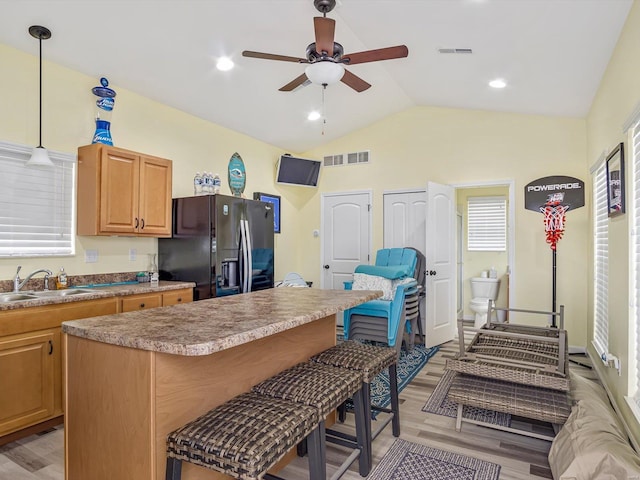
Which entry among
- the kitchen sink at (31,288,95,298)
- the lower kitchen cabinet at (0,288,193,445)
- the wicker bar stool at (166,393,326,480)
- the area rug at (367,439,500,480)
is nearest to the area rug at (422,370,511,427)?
the area rug at (367,439,500,480)

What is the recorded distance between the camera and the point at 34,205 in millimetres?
3209

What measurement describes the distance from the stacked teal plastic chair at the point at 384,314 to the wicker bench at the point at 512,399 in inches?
56.4

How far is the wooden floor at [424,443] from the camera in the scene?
2271mm

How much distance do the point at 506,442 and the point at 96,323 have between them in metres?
2.53

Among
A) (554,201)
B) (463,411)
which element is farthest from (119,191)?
(554,201)

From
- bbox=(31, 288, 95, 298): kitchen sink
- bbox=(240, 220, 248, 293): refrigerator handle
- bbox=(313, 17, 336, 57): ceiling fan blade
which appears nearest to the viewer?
bbox=(313, 17, 336, 57): ceiling fan blade

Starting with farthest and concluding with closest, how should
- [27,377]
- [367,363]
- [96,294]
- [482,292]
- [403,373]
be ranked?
[482,292] < [403,373] < [96,294] < [27,377] < [367,363]

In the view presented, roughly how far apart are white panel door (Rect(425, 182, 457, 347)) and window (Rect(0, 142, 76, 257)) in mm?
3767

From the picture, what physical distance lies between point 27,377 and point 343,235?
4261 millimetres

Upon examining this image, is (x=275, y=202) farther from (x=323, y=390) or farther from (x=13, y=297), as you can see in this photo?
(x=323, y=390)

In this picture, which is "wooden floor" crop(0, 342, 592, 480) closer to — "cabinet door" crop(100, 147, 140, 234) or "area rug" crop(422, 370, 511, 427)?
"area rug" crop(422, 370, 511, 427)

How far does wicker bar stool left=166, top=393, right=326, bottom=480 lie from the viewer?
4.37 ft

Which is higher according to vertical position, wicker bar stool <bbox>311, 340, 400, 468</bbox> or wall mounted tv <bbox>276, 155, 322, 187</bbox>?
wall mounted tv <bbox>276, 155, 322, 187</bbox>

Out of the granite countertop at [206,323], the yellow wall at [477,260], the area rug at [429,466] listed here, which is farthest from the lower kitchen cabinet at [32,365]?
the yellow wall at [477,260]
